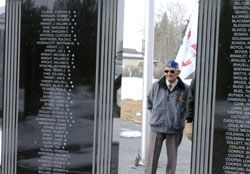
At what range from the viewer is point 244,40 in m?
3.66

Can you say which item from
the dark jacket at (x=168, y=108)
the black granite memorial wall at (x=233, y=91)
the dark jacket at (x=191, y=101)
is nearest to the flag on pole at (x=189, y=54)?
the dark jacket at (x=168, y=108)

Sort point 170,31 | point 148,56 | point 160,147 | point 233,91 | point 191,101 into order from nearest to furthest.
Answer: point 233,91 < point 191,101 < point 160,147 < point 148,56 < point 170,31

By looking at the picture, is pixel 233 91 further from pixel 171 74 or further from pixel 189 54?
pixel 189 54

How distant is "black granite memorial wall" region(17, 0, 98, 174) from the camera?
421cm

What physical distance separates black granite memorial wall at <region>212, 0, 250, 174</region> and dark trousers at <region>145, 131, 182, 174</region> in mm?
2770

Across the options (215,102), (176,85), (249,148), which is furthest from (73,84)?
(176,85)

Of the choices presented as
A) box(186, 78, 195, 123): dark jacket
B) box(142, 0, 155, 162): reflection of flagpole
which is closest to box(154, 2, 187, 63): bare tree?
box(142, 0, 155, 162): reflection of flagpole

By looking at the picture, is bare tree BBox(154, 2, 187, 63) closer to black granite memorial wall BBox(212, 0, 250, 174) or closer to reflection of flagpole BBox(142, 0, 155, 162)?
reflection of flagpole BBox(142, 0, 155, 162)

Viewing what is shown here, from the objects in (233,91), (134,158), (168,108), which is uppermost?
(233,91)

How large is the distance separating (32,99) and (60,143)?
455mm

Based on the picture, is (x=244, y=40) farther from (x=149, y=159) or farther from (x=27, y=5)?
(x=149, y=159)

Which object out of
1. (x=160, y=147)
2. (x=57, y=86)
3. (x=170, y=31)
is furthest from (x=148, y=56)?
(x=170, y=31)

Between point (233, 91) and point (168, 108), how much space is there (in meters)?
2.68

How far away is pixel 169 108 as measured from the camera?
635cm
